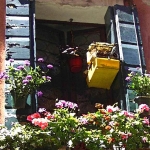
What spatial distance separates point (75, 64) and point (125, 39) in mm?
780

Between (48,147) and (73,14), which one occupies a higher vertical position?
(73,14)

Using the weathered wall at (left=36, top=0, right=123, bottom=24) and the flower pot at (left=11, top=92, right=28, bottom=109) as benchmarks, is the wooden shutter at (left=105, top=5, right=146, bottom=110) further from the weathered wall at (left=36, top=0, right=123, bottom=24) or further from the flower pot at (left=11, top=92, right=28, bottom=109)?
the flower pot at (left=11, top=92, right=28, bottom=109)

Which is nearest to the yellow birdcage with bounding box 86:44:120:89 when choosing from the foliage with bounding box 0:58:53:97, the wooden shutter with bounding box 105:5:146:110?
the wooden shutter with bounding box 105:5:146:110

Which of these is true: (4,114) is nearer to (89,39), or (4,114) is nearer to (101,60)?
(101,60)

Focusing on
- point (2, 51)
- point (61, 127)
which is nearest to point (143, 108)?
point (61, 127)

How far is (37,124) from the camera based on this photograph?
4941 millimetres

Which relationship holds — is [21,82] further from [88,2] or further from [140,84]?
[88,2]

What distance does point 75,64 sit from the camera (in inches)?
271

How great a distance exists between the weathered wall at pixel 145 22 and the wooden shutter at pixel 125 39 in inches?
5.4

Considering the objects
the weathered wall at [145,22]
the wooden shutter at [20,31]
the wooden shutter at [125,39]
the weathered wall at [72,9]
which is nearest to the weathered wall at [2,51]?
the wooden shutter at [20,31]

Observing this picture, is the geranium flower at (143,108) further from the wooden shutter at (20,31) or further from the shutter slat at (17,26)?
the shutter slat at (17,26)

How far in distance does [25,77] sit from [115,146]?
132 cm

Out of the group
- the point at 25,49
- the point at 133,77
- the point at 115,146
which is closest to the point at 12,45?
the point at 25,49

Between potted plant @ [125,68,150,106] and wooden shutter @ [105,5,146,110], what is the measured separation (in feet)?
0.52
